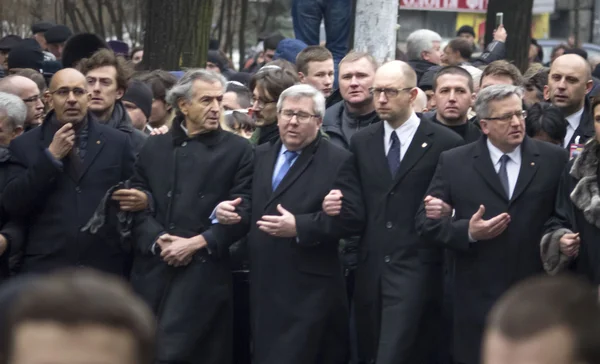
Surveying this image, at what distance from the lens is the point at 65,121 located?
838 cm

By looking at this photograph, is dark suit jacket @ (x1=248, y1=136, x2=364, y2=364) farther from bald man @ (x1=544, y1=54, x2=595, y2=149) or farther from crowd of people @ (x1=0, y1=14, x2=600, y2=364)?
bald man @ (x1=544, y1=54, x2=595, y2=149)

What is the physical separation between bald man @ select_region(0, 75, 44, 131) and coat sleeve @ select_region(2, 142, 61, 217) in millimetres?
950

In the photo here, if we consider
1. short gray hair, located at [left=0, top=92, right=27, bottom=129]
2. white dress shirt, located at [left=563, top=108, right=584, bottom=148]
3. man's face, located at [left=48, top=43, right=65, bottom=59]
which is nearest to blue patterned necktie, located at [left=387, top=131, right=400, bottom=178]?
white dress shirt, located at [left=563, top=108, right=584, bottom=148]

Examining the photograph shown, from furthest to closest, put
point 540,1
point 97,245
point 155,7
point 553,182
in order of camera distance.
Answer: point 540,1
point 155,7
point 97,245
point 553,182

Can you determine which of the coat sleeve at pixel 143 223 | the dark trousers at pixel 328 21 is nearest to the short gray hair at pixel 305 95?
the coat sleeve at pixel 143 223

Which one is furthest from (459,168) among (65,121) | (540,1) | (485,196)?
(540,1)

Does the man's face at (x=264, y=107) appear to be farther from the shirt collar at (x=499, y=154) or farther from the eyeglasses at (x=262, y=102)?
the shirt collar at (x=499, y=154)

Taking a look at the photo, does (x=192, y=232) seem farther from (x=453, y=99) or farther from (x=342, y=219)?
(x=453, y=99)

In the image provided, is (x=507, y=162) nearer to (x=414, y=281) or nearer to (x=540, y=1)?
(x=414, y=281)

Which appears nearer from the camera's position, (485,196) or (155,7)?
(485,196)

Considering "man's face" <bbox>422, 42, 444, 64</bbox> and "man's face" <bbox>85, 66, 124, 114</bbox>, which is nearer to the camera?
"man's face" <bbox>85, 66, 124, 114</bbox>

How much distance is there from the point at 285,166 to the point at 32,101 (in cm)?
220

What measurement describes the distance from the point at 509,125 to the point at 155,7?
576cm

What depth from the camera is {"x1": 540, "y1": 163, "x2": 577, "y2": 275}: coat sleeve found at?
7379mm
